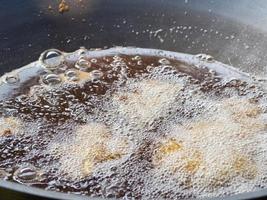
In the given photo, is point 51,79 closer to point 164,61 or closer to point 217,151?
point 164,61

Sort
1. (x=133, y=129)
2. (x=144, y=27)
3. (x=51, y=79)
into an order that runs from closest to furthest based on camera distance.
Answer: (x=133, y=129), (x=51, y=79), (x=144, y=27)

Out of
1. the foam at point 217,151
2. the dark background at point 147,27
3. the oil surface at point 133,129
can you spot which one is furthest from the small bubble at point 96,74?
the foam at point 217,151

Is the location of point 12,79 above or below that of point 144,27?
below

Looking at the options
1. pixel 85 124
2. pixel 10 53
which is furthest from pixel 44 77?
pixel 85 124

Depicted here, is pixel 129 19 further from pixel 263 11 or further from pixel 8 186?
pixel 8 186

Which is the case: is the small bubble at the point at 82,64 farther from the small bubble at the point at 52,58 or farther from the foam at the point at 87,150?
the foam at the point at 87,150

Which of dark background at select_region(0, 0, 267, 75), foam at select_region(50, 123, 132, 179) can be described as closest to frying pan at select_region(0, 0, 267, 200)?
dark background at select_region(0, 0, 267, 75)

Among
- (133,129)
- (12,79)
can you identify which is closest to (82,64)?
(12,79)
